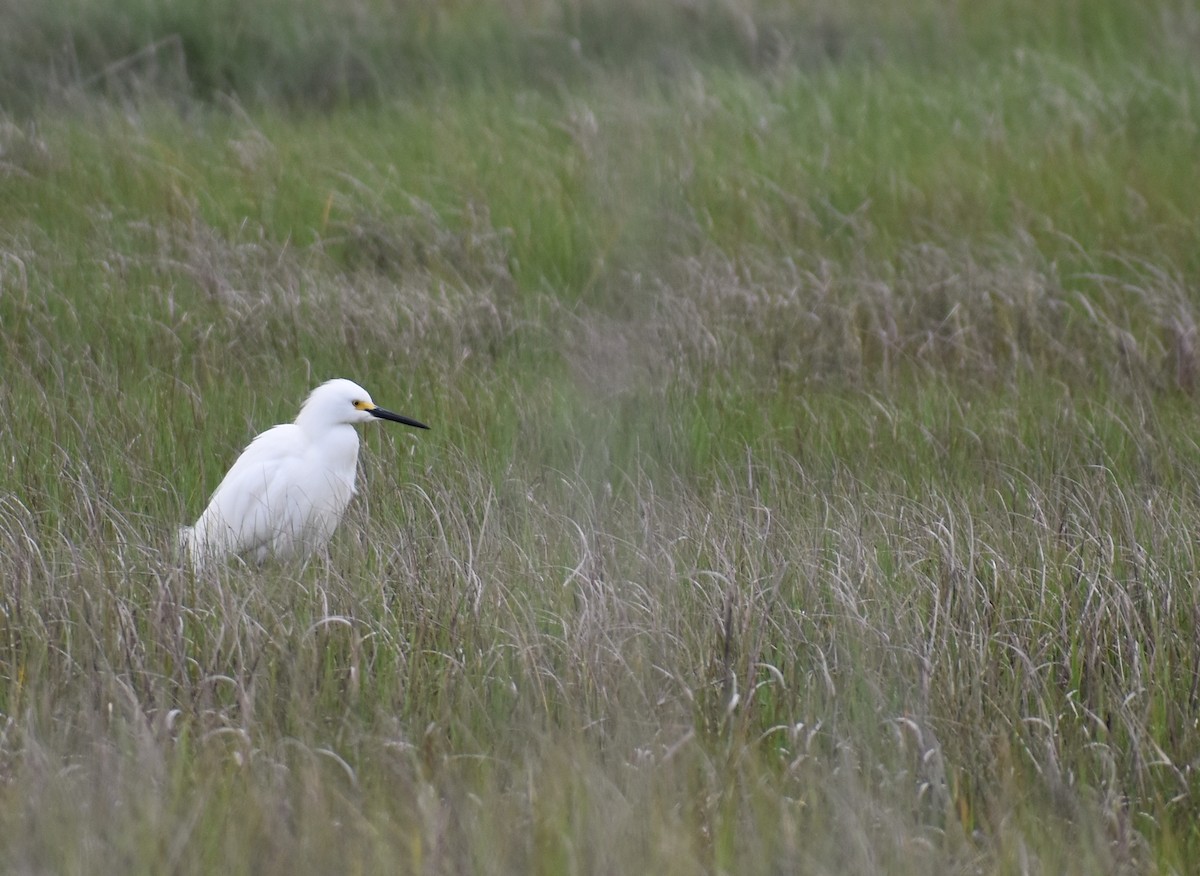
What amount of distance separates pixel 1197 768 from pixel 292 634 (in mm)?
1788

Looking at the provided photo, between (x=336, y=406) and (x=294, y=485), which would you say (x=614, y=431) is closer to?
(x=336, y=406)

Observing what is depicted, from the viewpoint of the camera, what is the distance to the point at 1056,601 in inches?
130

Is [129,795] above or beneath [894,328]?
above

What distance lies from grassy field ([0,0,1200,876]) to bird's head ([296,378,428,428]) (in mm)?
255

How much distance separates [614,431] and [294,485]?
44.8 inches

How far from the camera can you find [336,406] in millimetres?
4109

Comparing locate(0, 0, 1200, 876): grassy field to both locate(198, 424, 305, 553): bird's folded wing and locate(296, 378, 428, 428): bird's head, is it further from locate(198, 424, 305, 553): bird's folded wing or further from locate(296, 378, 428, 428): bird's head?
locate(296, 378, 428, 428): bird's head

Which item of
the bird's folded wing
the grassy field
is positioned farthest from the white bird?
the grassy field

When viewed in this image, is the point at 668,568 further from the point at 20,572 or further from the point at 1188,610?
the point at 20,572

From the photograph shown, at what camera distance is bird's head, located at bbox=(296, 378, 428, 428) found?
13.5ft

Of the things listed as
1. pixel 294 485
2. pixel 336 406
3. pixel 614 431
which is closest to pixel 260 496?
pixel 294 485

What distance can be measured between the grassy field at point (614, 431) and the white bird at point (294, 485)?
0.12 metres

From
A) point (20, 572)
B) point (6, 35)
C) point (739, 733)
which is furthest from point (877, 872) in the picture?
point (6, 35)

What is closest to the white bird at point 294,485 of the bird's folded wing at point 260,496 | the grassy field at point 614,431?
the bird's folded wing at point 260,496
